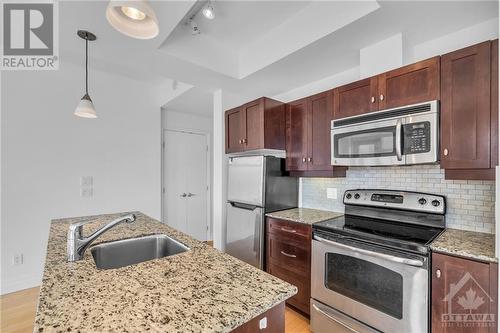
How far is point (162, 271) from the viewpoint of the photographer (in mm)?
1089

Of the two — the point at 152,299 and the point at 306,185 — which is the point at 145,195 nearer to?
the point at 306,185

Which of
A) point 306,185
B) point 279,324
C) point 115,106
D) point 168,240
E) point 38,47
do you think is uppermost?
point 38,47

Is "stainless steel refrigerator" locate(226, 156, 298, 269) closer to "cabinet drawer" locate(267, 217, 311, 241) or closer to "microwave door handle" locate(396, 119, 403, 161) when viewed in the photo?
"cabinet drawer" locate(267, 217, 311, 241)

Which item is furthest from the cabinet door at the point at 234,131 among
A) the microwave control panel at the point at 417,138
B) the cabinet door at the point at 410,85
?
the microwave control panel at the point at 417,138

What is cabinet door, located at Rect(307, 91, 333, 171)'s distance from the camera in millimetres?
2387

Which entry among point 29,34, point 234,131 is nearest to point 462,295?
point 234,131

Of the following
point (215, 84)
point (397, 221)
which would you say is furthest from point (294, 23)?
point (397, 221)

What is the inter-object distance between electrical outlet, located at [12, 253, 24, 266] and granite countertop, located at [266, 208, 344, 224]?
9.69 feet

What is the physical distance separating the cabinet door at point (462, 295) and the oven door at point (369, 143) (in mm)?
735

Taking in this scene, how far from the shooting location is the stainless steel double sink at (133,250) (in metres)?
1.48

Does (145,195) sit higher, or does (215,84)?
(215,84)

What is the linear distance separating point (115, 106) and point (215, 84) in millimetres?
1642

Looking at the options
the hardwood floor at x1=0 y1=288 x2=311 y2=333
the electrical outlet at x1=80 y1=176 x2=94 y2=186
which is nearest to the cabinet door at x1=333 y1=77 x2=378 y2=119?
the hardwood floor at x1=0 y1=288 x2=311 y2=333

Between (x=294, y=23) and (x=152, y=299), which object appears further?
(x=294, y=23)
